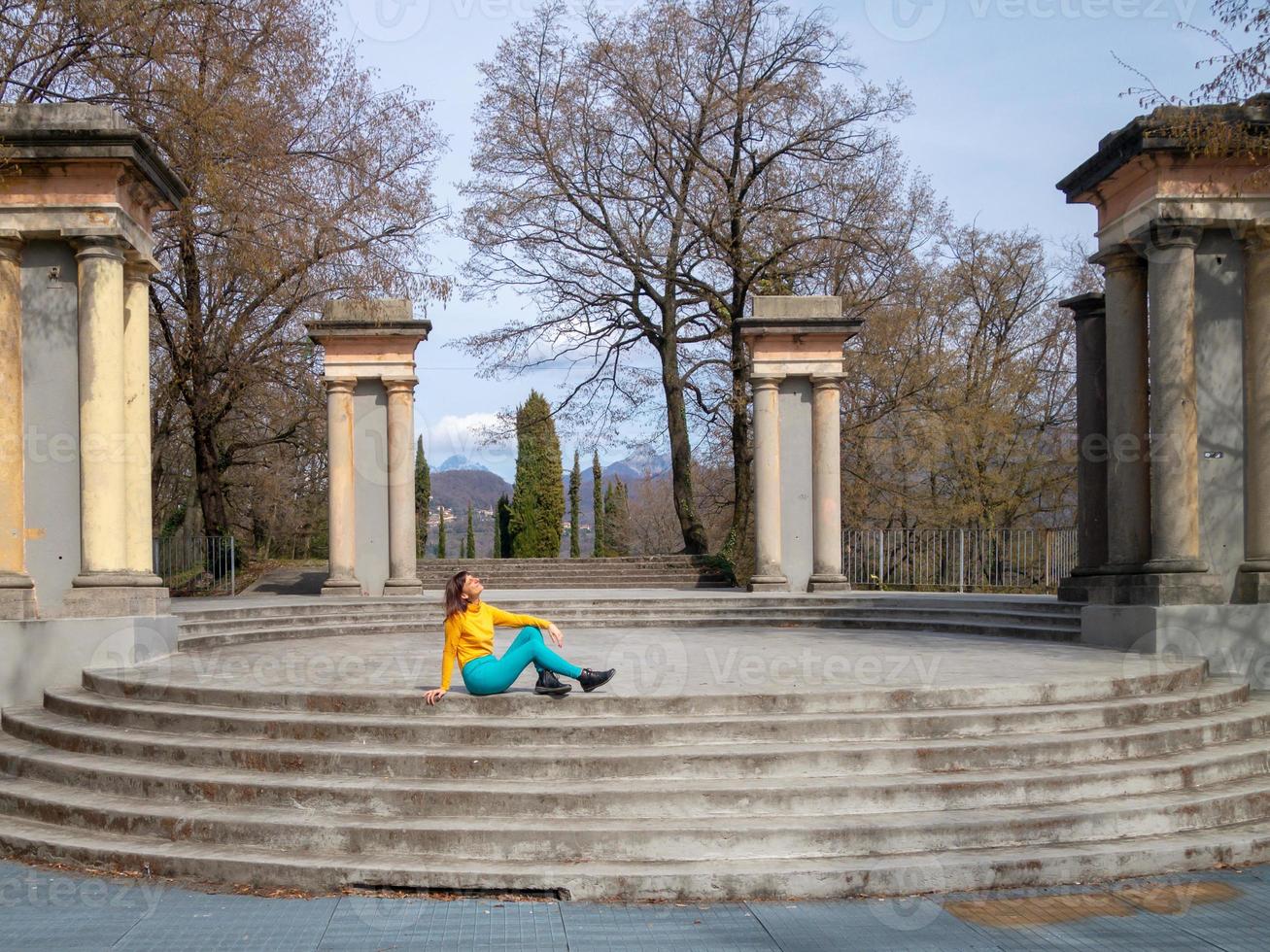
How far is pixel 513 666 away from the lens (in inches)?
318

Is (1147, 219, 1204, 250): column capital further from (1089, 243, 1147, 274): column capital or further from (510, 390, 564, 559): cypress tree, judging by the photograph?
(510, 390, 564, 559): cypress tree

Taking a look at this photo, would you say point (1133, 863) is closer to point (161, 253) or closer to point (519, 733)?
point (519, 733)

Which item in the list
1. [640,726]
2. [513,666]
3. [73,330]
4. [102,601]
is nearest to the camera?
[640,726]

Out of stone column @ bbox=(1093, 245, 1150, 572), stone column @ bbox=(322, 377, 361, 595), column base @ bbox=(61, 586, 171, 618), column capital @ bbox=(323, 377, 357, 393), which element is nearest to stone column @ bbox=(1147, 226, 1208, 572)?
stone column @ bbox=(1093, 245, 1150, 572)

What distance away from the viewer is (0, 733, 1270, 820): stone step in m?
7.07

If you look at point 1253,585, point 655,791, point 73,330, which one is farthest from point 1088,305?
point 73,330

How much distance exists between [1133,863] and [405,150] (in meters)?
19.8

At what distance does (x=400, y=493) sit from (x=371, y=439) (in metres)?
1.13

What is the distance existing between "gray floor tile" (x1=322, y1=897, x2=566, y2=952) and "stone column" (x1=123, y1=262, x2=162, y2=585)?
6.61 metres

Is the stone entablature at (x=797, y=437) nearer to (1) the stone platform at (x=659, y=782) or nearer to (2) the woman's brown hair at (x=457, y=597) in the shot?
(1) the stone platform at (x=659, y=782)

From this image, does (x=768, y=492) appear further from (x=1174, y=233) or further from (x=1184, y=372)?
(x=1174, y=233)

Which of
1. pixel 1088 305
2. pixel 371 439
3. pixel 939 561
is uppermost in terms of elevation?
pixel 1088 305

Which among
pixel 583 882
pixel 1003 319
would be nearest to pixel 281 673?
pixel 583 882

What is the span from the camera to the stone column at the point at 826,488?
64.3 feet
